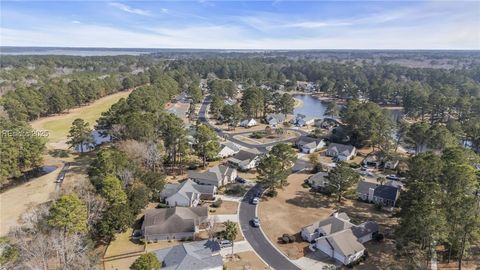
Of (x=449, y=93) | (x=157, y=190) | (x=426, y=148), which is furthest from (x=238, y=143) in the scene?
(x=449, y=93)

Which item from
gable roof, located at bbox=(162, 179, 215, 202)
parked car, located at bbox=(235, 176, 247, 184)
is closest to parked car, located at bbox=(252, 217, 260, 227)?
gable roof, located at bbox=(162, 179, 215, 202)

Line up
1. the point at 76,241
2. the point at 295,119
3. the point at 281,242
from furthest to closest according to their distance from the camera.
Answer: the point at 295,119
the point at 281,242
the point at 76,241

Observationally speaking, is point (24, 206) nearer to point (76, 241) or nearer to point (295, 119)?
point (76, 241)

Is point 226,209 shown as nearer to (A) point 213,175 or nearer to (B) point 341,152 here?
(A) point 213,175

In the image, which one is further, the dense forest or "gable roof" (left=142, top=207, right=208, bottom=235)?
"gable roof" (left=142, top=207, right=208, bottom=235)

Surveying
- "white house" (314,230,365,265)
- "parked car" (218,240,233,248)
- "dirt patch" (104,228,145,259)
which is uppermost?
"white house" (314,230,365,265)

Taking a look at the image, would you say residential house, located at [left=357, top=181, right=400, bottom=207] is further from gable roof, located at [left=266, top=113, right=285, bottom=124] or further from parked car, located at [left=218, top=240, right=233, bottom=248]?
gable roof, located at [left=266, top=113, right=285, bottom=124]

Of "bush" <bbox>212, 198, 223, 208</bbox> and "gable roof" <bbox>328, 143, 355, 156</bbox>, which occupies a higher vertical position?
"gable roof" <bbox>328, 143, 355, 156</bbox>
